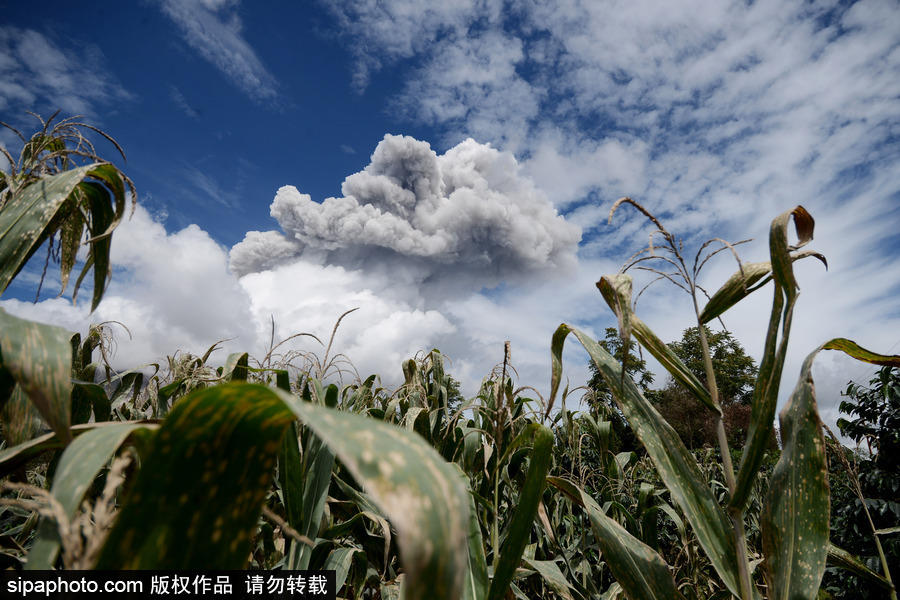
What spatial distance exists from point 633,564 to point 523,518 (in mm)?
356

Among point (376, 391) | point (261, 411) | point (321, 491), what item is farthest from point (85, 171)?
point (376, 391)

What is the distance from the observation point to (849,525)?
4586mm

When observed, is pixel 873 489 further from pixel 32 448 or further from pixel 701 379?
pixel 701 379

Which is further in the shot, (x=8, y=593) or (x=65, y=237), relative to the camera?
(x=65, y=237)

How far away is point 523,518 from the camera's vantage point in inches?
42.9

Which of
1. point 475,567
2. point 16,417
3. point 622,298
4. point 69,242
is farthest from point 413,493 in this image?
point 69,242

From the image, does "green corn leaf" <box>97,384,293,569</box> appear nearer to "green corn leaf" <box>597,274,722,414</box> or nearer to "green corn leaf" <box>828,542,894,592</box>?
"green corn leaf" <box>597,274,722,414</box>

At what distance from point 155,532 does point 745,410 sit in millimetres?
21818

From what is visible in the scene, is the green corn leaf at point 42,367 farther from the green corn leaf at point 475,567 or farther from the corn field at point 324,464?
the green corn leaf at point 475,567

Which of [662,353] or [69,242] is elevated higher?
[69,242]

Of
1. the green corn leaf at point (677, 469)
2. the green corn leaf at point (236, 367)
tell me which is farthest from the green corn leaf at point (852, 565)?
the green corn leaf at point (236, 367)

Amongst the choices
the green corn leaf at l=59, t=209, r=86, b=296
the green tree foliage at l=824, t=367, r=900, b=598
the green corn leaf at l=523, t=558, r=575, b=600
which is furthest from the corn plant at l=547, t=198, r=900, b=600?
the green tree foliage at l=824, t=367, r=900, b=598

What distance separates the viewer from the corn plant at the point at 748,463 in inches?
40.1

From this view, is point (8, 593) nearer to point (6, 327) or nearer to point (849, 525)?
point (6, 327)
